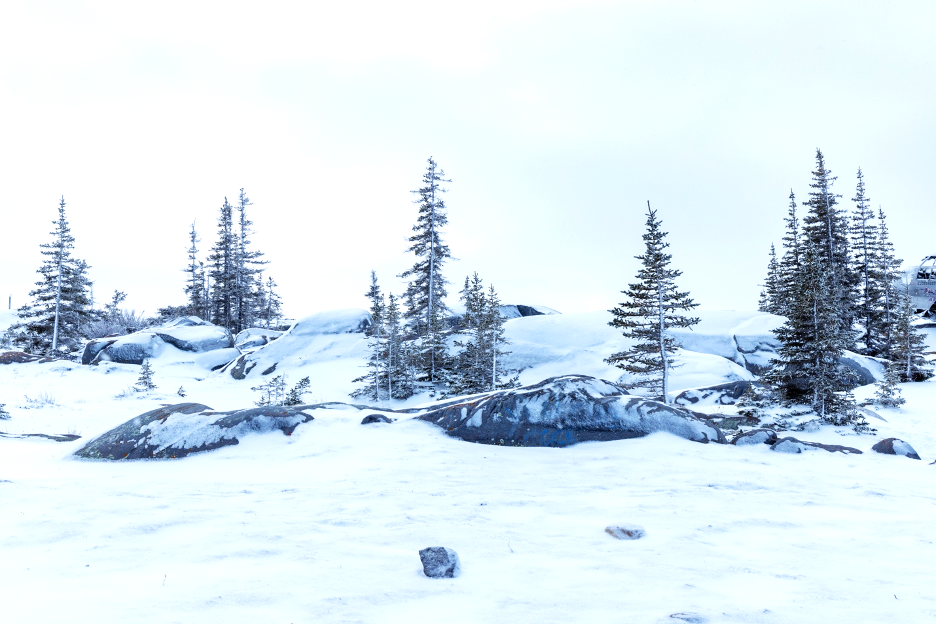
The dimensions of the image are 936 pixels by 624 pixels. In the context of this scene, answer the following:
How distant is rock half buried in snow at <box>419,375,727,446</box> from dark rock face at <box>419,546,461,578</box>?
197 inches

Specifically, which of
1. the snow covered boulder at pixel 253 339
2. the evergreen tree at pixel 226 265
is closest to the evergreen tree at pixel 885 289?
the snow covered boulder at pixel 253 339

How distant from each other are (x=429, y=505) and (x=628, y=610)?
101 inches

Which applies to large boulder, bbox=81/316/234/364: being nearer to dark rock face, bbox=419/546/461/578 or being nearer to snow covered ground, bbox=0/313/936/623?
snow covered ground, bbox=0/313/936/623

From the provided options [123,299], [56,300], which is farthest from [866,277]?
[123,299]

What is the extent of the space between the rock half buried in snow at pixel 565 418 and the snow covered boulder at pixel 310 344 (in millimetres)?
17944

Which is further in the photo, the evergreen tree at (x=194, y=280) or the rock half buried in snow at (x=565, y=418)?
the evergreen tree at (x=194, y=280)

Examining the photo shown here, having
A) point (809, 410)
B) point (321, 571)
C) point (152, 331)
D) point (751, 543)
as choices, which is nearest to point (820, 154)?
point (809, 410)

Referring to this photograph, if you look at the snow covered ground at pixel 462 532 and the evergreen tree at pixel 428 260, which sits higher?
the evergreen tree at pixel 428 260

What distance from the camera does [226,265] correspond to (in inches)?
1606

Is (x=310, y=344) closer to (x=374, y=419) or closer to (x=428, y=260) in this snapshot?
(x=428, y=260)

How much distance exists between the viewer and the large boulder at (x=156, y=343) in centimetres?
2827

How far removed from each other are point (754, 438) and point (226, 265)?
41491mm

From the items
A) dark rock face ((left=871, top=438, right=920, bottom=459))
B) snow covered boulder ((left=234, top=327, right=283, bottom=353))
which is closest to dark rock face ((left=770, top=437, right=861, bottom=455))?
dark rock face ((left=871, top=438, right=920, bottom=459))

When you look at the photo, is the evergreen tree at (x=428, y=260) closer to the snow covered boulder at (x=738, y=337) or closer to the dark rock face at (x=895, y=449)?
the snow covered boulder at (x=738, y=337)
